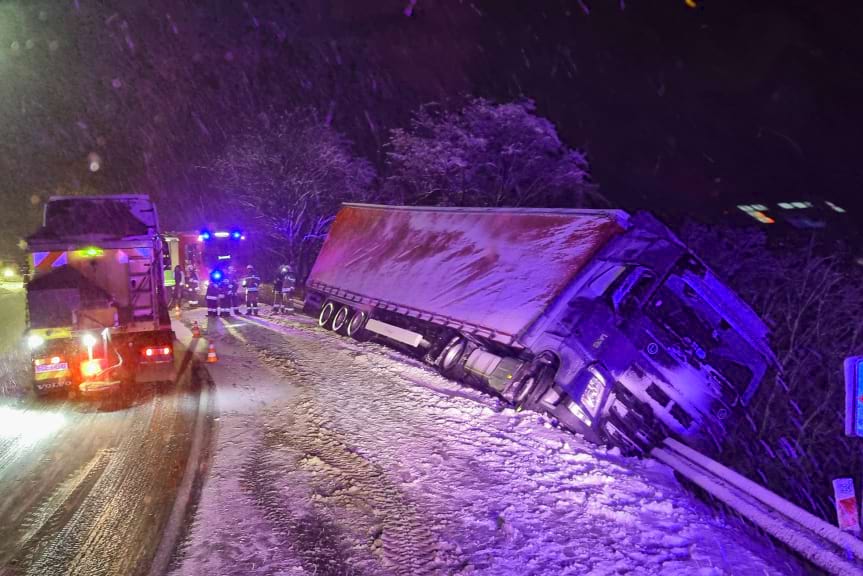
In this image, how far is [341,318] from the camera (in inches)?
587

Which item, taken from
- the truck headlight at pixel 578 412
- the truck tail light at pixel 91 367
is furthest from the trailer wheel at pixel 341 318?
the truck headlight at pixel 578 412

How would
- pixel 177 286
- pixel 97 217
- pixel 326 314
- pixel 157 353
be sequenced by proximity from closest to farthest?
pixel 157 353
pixel 97 217
pixel 326 314
pixel 177 286

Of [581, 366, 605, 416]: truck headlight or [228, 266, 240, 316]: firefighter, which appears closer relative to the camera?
[581, 366, 605, 416]: truck headlight

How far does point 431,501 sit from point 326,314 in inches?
411

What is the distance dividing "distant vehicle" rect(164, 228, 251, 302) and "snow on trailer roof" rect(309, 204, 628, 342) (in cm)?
365

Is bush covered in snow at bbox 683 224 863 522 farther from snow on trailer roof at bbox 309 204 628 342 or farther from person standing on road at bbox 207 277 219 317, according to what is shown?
person standing on road at bbox 207 277 219 317

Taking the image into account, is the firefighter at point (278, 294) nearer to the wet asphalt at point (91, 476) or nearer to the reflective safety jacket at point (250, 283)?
the reflective safety jacket at point (250, 283)

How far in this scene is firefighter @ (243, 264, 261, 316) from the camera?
17.6m

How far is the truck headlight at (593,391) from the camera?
7.32m

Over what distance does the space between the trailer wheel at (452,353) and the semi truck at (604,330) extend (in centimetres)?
2

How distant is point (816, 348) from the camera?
7.88 meters

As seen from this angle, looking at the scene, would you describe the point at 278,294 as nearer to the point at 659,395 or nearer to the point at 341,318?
the point at 341,318

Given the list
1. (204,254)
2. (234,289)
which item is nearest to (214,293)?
(234,289)

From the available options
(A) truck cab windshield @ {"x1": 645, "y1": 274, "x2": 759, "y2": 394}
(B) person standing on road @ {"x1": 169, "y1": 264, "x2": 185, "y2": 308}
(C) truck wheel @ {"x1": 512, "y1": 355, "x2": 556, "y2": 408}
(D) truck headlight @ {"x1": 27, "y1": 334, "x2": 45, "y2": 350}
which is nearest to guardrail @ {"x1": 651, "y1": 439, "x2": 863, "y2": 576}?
(A) truck cab windshield @ {"x1": 645, "y1": 274, "x2": 759, "y2": 394}
